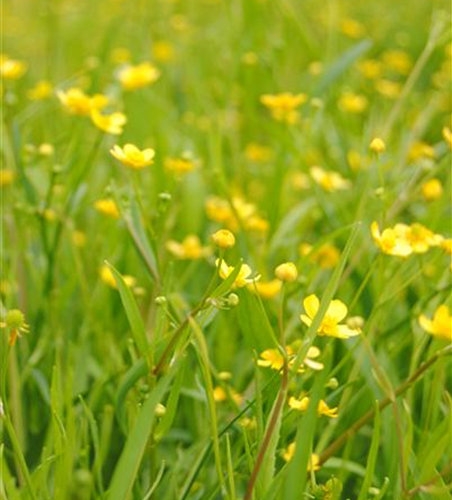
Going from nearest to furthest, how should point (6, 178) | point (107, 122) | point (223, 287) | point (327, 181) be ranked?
point (223, 287) → point (107, 122) → point (6, 178) → point (327, 181)

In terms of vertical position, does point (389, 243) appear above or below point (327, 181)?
above

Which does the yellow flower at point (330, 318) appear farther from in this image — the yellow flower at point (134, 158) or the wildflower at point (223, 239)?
the yellow flower at point (134, 158)

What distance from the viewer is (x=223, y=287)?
0.71 metres

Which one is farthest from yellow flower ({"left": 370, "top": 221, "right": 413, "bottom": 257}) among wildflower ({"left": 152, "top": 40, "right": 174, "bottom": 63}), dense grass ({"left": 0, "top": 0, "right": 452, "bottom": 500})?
wildflower ({"left": 152, "top": 40, "right": 174, "bottom": 63})

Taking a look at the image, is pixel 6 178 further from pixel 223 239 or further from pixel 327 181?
pixel 223 239

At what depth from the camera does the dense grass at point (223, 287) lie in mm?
749

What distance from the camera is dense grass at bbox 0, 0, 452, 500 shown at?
2.46 ft

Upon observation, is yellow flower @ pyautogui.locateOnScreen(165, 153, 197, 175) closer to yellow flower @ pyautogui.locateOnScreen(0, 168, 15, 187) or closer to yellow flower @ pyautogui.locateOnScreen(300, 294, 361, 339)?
yellow flower @ pyautogui.locateOnScreen(0, 168, 15, 187)

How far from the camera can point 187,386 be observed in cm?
110

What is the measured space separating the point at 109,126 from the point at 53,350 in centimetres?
31

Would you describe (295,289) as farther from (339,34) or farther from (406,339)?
(339,34)

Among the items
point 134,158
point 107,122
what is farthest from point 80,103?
point 134,158

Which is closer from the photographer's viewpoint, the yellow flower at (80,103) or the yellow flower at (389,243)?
the yellow flower at (389,243)

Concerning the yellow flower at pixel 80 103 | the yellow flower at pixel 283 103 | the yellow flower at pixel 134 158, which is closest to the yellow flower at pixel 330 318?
the yellow flower at pixel 134 158
